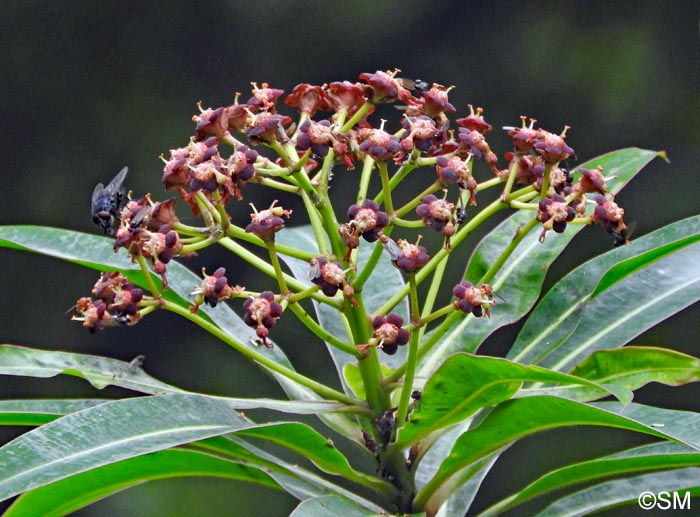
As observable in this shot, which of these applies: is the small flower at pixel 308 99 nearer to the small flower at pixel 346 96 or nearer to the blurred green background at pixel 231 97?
the small flower at pixel 346 96

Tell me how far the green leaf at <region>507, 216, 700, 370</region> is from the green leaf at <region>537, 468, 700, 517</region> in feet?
0.51

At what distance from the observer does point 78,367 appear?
44.6 inches

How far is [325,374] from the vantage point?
210cm

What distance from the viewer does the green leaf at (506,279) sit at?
118 cm

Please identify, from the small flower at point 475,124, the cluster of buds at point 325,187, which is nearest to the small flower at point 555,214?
the cluster of buds at point 325,187

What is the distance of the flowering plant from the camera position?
2.96 feet

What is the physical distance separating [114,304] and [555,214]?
0.44 meters

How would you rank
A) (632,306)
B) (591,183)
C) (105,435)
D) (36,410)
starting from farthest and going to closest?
(632,306) < (36,410) < (591,183) < (105,435)

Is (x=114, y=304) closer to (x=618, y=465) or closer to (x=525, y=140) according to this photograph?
(x=525, y=140)

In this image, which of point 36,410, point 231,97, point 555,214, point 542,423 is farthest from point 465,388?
point 231,97

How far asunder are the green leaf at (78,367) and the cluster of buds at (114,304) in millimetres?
107

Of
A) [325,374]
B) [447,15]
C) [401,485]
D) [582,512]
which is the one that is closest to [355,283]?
[401,485]

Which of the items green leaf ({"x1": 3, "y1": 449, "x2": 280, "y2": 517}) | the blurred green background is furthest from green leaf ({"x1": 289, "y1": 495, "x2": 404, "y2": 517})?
the blurred green background

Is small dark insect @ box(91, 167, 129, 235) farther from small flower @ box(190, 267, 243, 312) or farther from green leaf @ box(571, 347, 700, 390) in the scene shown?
green leaf @ box(571, 347, 700, 390)
